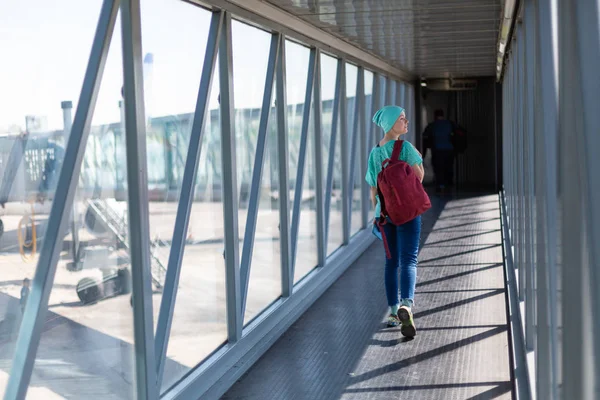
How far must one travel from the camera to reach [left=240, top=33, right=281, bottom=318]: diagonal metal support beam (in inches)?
209

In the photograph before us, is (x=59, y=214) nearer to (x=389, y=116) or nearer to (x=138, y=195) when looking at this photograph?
(x=138, y=195)

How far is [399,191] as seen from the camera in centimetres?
524

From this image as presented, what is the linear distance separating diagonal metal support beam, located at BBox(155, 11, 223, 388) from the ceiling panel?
1.02 metres

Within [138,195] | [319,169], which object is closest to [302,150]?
[319,169]

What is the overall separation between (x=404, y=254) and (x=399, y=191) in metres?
0.44

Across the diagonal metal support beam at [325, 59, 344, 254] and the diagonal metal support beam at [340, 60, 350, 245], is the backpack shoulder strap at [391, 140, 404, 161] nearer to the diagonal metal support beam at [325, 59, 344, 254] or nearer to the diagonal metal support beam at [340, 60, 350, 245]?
the diagonal metal support beam at [325, 59, 344, 254]

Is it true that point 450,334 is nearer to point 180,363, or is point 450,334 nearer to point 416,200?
point 416,200

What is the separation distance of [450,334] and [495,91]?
41.6ft

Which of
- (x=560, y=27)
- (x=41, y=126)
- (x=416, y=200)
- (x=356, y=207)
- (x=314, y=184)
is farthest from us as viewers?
(x=356, y=207)

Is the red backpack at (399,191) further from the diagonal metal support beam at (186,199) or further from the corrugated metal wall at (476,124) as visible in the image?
the corrugated metal wall at (476,124)

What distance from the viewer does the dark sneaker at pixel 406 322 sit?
5.46 meters

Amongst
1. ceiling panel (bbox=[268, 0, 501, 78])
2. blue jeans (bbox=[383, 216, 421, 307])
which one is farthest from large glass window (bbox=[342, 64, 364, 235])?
blue jeans (bbox=[383, 216, 421, 307])

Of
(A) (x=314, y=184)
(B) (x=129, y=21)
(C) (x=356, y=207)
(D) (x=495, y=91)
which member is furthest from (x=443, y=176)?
(B) (x=129, y=21)

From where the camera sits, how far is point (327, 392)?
4473 millimetres
